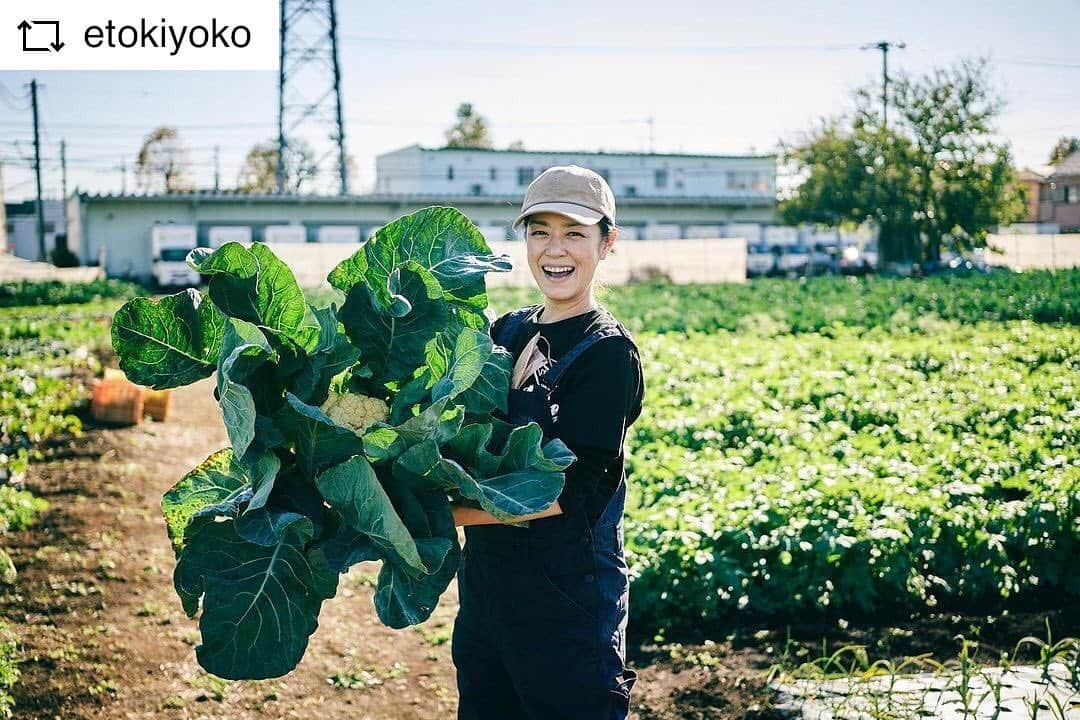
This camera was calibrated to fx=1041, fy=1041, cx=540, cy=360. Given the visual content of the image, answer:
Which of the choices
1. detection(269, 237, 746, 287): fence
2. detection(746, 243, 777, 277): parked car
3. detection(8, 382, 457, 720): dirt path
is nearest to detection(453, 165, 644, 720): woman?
detection(8, 382, 457, 720): dirt path

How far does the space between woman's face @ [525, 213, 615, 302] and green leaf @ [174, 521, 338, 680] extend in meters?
0.78

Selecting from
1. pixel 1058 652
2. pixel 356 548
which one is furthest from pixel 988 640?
Result: pixel 356 548

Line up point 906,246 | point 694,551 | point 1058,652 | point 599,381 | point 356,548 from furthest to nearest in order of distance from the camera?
point 906,246, point 694,551, point 1058,652, point 599,381, point 356,548

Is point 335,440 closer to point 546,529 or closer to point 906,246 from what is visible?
point 546,529

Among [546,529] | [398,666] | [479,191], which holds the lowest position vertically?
[398,666]

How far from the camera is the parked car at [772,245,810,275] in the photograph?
4172 cm

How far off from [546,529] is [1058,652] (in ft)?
7.91

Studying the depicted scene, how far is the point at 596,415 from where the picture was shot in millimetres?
2049

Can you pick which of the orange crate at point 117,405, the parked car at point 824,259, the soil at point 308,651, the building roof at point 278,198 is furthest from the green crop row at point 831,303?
the parked car at point 824,259

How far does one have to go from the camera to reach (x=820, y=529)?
460 centimetres

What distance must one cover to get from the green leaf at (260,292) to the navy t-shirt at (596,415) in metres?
0.50

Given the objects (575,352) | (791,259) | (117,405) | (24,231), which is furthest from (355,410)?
(24,231)

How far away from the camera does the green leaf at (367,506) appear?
1759mm

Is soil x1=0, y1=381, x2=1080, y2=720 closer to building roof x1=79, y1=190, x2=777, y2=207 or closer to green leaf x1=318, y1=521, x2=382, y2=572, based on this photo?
green leaf x1=318, y1=521, x2=382, y2=572
